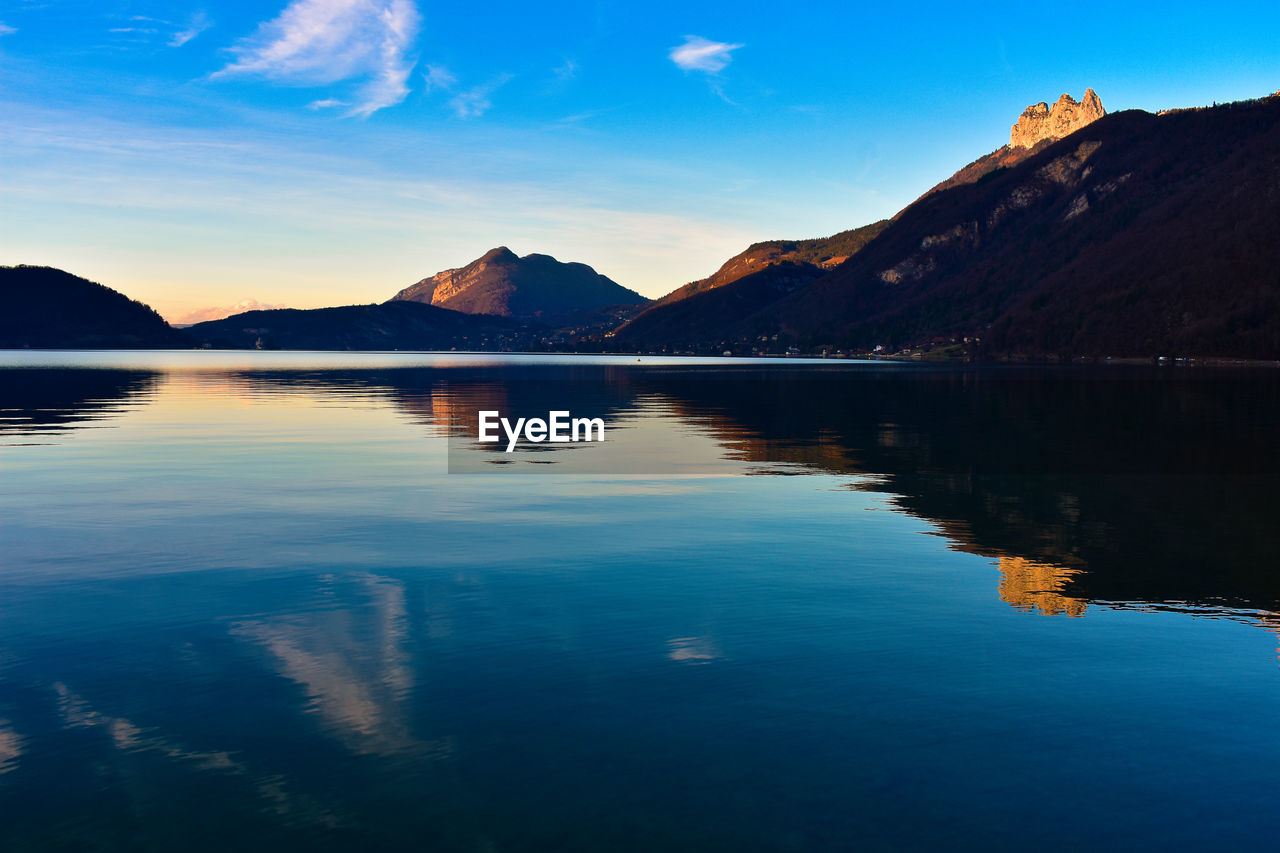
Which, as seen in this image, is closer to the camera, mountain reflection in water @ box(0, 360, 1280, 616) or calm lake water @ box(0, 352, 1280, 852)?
calm lake water @ box(0, 352, 1280, 852)

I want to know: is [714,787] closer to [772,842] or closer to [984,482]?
[772,842]

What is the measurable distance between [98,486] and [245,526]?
37.7 ft

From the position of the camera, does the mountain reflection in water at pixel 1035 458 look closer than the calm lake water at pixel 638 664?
No

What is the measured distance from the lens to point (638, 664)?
15.5 metres

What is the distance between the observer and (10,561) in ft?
76.2

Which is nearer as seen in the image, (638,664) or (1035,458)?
(638,664)

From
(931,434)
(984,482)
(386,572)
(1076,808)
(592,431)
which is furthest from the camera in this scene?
(592,431)

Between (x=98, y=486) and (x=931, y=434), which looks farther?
(x=931, y=434)

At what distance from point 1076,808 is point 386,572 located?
15.6 m

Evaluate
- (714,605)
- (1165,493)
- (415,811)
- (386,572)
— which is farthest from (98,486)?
(1165,493)

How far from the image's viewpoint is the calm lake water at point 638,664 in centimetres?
1070

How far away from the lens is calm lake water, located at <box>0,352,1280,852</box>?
10695 millimetres

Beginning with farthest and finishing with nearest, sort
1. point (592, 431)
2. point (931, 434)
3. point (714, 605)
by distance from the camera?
point (592, 431)
point (931, 434)
point (714, 605)

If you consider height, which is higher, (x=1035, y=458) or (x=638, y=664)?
(x=1035, y=458)
